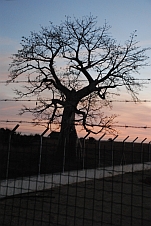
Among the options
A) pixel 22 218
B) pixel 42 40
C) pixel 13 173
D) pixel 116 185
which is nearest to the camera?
pixel 22 218

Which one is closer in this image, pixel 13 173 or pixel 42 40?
pixel 13 173

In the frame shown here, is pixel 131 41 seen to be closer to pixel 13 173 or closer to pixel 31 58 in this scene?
pixel 31 58

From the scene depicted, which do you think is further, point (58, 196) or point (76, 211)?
point (58, 196)

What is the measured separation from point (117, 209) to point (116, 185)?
4.60 metres

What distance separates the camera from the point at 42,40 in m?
16.8

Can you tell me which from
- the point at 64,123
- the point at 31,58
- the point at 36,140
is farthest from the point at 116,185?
the point at 31,58

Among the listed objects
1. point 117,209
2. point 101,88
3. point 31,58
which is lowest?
point 117,209

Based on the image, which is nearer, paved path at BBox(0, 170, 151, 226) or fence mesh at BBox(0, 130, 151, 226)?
paved path at BBox(0, 170, 151, 226)

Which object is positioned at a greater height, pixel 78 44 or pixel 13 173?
pixel 78 44

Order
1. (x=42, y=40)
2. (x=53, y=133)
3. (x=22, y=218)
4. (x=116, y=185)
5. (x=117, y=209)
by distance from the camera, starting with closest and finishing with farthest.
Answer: (x=22, y=218) < (x=117, y=209) < (x=116, y=185) < (x=53, y=133) < (x=42, y=40)

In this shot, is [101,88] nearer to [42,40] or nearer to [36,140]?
[42,40]

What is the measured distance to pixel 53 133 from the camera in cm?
1573

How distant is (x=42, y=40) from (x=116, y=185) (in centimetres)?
780

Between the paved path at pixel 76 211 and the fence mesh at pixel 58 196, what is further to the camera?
the fence mesh at pixel 58 196
